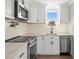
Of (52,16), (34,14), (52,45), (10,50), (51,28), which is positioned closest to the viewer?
(10,50)

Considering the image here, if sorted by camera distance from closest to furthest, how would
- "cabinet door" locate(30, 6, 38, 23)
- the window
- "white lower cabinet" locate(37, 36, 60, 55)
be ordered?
1. "white lower cabinet" locate(37, 36, 60, 55)
2. "cabinet door" locate(30, 6, 38, 23)
3. the window

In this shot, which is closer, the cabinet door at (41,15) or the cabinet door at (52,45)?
the cabinet door at (52,45)

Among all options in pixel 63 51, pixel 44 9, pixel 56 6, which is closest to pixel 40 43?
pixel 63 51

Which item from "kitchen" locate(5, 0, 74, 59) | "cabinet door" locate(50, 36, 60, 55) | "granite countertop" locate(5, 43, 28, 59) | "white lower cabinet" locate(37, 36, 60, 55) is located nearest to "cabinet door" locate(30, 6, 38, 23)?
"kitchen" locate(5, 0, 74, 59)

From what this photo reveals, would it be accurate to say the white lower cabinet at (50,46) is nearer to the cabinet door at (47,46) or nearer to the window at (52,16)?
the cabinet door at (47,46)

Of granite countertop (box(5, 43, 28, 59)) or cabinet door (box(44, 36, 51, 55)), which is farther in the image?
cabinet door (box(44, 36, 51, 55))

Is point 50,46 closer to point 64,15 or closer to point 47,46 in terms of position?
point 47,46

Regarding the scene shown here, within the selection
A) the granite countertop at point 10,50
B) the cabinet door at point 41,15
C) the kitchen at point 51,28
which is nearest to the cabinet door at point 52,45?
the kitchen at point 51,28

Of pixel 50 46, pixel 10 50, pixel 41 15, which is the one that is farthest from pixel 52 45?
pixel 10 50

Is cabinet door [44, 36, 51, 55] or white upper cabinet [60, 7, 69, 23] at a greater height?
white upper cabinet [60, 7, 69, 23]

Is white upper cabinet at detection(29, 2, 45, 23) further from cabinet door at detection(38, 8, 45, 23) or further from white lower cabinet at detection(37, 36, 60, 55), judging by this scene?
white lower cabinet at detection(37, 36, 60, 55)

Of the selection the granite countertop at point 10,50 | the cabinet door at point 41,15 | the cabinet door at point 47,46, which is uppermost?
the cabinet door at point 41,15

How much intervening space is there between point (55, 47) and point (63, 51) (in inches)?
15.6
